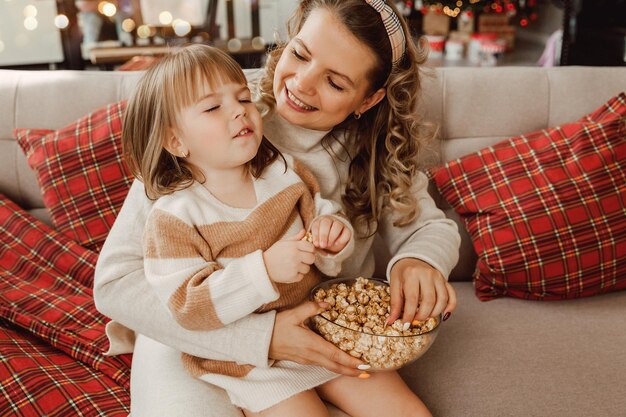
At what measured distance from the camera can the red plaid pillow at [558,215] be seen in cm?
161

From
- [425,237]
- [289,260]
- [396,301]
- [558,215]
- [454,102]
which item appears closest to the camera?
[289,260]

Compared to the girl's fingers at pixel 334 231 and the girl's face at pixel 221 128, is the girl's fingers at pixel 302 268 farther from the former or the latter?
the girl's face at pixel 221 128

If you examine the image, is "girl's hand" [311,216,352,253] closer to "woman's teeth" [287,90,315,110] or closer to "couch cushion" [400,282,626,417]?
"woman's teeth" [287,90,315,110]

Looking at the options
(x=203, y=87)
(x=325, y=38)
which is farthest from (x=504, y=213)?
(x=203, y=87)

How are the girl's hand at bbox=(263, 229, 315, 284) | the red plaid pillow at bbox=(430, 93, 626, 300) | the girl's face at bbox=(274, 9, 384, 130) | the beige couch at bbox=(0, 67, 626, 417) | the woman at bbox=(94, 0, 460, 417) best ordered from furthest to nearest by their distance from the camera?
the red plaid pillow at bbox=(430, 93, 626, 300)
the beige couch at bbox=(0, 67, 626, 417)
the girl's face at bbox=(274, 9, 384, 130)
the woman at bbox=(94, 0, 460, 417)
the girl's hand at bbox=(263, 229, 315, 284)

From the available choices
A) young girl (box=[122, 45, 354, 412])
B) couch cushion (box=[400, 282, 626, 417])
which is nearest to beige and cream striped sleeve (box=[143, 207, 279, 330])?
young girl (box=[122, 45, 354, 412])

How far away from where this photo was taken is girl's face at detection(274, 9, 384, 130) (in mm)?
1202

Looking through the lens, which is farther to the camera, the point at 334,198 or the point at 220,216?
the point at 334,198

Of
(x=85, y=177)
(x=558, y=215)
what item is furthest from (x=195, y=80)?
(x=558, y=215)

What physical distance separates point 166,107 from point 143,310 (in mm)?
409

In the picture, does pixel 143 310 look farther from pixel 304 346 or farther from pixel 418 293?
pixel 418 293

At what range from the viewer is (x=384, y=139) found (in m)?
1.39

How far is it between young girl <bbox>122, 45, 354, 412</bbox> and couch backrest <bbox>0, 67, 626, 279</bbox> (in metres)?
0.74

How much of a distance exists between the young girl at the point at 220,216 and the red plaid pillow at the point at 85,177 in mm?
497
